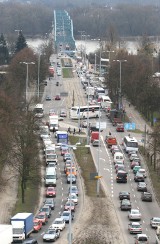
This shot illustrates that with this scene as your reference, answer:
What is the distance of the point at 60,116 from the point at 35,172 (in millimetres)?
33769

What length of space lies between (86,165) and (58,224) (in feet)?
68.8

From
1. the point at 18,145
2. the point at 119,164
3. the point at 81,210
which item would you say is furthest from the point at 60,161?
the point at 81,210

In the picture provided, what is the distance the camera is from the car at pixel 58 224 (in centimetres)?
4981

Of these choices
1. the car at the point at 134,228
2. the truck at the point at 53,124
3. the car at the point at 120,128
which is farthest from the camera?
the car at the point at 120,128

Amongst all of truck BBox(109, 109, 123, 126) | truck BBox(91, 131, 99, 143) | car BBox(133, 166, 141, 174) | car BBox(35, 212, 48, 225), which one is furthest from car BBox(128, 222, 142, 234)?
truck BBox(109, 109, 123, 126)

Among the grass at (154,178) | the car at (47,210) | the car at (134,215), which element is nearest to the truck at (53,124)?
the grass at (154,178)

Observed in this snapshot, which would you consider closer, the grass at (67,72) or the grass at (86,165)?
the grass at (86,165)

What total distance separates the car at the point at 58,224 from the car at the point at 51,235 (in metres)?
1.03

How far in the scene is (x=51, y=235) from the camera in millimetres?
47344

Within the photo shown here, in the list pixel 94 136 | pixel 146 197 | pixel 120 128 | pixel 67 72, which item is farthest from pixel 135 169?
pixel 67 72

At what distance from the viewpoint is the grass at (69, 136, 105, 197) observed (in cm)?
6217

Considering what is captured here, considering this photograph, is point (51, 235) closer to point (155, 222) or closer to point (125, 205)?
point (155, 222)

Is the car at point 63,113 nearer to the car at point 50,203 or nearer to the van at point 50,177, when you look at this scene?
the van at point 50,177

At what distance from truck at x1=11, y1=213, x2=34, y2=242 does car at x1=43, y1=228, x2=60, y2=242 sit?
3.26 ft
